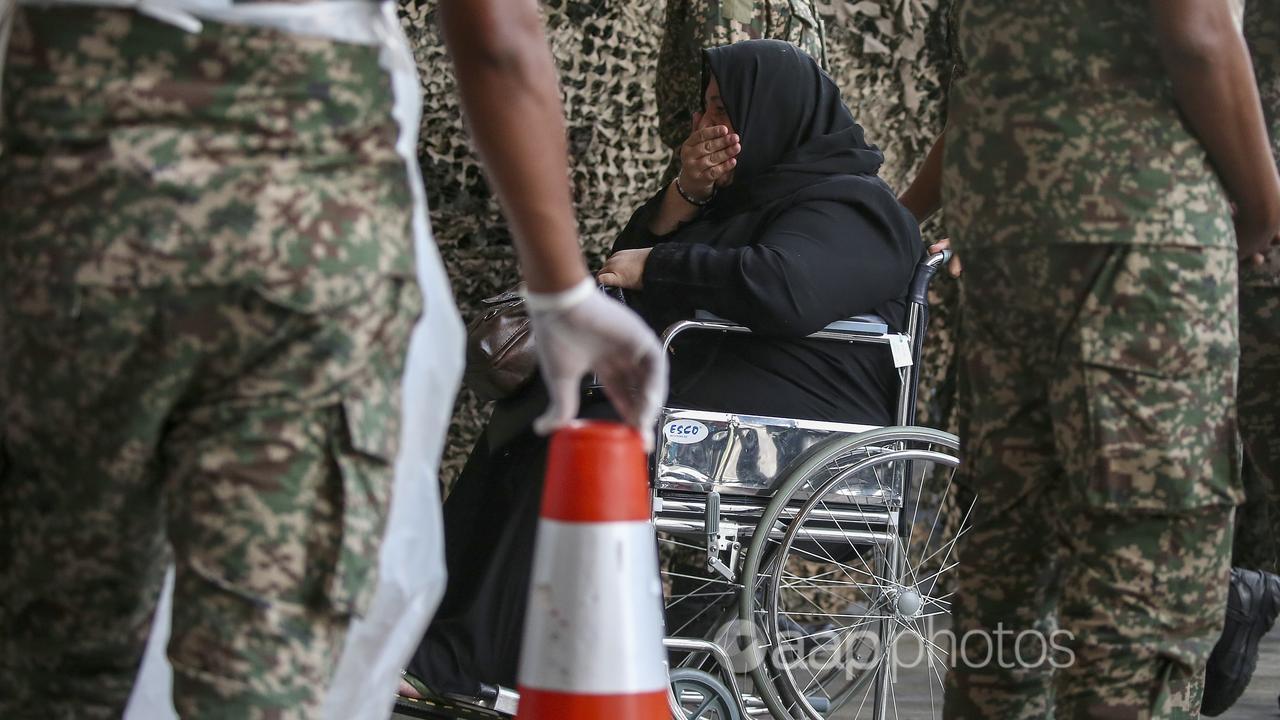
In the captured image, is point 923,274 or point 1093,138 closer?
point 1093,138

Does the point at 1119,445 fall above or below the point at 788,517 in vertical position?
above

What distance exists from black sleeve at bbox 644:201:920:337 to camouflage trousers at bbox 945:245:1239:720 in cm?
93

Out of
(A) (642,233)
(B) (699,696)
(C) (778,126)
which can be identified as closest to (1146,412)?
(B) (699,696)

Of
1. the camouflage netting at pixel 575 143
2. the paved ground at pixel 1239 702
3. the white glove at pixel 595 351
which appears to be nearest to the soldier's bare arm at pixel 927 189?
the white glove at pixel 595 351

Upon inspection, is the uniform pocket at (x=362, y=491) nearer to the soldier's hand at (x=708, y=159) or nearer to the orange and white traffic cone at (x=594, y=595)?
the orange and white traffic cone at (x=594, y=595)

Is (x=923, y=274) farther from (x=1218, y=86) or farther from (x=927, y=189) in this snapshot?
(x=1218, y=86)

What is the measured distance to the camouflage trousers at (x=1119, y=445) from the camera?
1632mm

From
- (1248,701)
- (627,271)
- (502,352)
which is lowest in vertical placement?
(1248,701)

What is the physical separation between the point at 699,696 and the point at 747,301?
777 millimetres

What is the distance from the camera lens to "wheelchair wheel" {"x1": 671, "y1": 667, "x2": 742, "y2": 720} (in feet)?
8.71

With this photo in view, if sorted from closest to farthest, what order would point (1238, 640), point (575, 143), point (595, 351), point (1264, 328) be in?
point (595, 351)
point (1264, 328)
point (1238, 640)
point (575, 143)

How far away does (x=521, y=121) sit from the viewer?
1205 millimetres

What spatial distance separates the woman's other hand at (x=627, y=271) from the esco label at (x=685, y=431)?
0.33 m

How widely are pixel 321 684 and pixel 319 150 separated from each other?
0.42m
